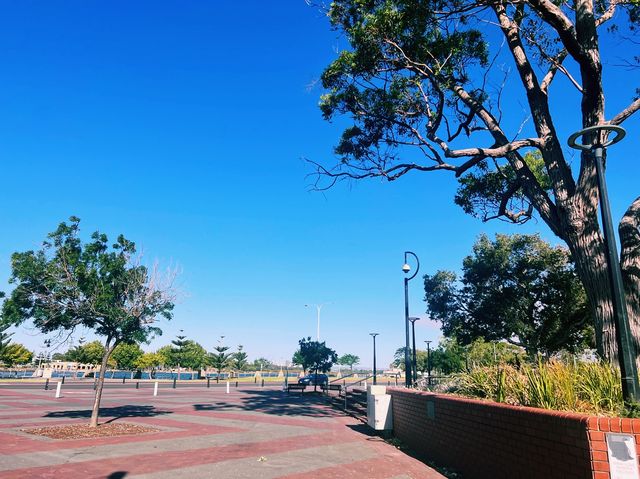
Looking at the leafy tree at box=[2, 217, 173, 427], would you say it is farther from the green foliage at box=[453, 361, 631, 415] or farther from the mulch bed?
the green foliage at box=[453, 361, 631, 415]

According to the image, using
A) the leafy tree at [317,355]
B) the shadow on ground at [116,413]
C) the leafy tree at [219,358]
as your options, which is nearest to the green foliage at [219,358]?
the leafy tree at [219,358]

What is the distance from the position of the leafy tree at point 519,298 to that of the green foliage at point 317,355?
2622cm

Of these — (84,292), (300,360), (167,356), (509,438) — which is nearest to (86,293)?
(84,292)

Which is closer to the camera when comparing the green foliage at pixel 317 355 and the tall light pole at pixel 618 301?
the tall light pole at pixel 618 301

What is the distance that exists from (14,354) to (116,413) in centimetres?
6202

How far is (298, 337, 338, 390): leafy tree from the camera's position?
53531 mm

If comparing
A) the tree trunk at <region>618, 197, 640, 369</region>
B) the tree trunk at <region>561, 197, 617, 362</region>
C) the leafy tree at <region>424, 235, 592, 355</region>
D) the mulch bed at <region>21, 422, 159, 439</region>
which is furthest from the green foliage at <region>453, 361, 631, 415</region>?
the leafy tree at <region>424, 235, 592, 355</region>

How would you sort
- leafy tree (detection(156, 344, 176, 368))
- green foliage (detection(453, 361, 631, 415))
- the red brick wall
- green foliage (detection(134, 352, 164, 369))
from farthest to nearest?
leafy tree (detection(156, 344, 176, 368)), green foliage (detection(134, 352, 164, 369)), green foliage (detection(453, 361, 631, 415)), the red brick wall

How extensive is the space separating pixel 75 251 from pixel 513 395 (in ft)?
40.2

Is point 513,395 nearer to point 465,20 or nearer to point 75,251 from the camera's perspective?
point 465,20

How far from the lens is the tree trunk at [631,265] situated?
26.7 feet

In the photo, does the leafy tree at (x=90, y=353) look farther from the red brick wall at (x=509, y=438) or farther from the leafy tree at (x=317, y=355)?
the red brick wall at (x=509, y=438)

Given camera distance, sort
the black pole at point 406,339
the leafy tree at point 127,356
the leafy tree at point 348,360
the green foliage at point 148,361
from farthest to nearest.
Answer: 1. the leafy tree at point 348,360
2. the green foliage at point 148,361
3. the leafy tree at point 127,356
4. the black pole at point 406,339

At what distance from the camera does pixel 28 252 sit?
496 inches
